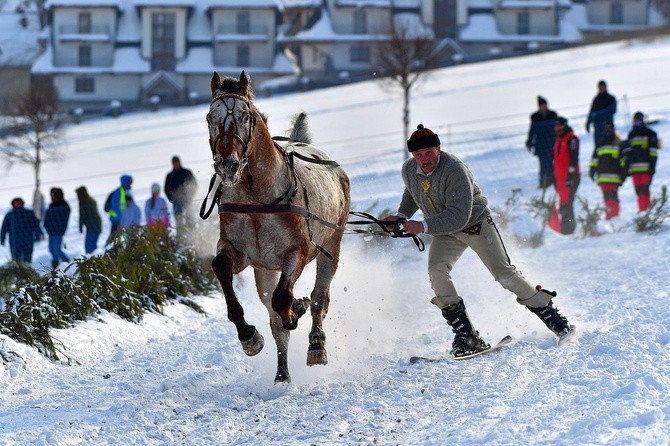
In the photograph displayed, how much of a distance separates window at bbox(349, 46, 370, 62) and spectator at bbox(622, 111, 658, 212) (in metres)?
52.4

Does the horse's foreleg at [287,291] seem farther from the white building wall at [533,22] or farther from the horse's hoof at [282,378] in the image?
the white building wall at [533,22]

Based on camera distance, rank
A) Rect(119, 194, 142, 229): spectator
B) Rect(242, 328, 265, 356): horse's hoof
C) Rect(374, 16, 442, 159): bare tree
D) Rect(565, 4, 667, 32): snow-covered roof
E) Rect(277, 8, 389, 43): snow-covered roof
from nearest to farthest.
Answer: Rect(242, 328, 265, 356): horse's hoof < Rect(119, 194, 142, 229): spectator < Rect(374, 16, 442, 159): bare tree < Rect(277, 8, 389, 43): snow-covered roof < Rect(565, 4, 667, 32): snow-covered roof

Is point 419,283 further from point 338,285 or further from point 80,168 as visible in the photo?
point 80,168

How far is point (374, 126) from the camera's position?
3919 cm

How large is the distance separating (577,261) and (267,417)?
6694mm

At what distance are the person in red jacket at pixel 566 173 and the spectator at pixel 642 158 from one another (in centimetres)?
89

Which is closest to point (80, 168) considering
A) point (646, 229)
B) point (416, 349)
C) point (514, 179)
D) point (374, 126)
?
point (374, 126)

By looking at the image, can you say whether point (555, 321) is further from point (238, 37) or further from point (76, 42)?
point (76, 42)

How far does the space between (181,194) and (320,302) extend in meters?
6.92

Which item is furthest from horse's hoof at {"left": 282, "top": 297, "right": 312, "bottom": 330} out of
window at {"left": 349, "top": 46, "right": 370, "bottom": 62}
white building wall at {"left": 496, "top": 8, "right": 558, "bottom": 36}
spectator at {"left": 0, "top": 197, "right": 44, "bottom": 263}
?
white building wall at {"left": 496, "top": 8, "right": 558, "bottom": 36}

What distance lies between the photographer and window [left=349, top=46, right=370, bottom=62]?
220 feet

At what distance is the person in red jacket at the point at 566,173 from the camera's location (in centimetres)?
1499

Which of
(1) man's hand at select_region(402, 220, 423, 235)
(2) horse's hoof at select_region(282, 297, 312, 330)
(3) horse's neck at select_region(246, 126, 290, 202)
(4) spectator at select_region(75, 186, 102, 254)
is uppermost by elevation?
(3) horse's neck at select_region(246, 126, 290, 202)

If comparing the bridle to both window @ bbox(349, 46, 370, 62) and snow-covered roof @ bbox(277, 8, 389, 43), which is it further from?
window @ bbox(349, 46, 370, 62)
